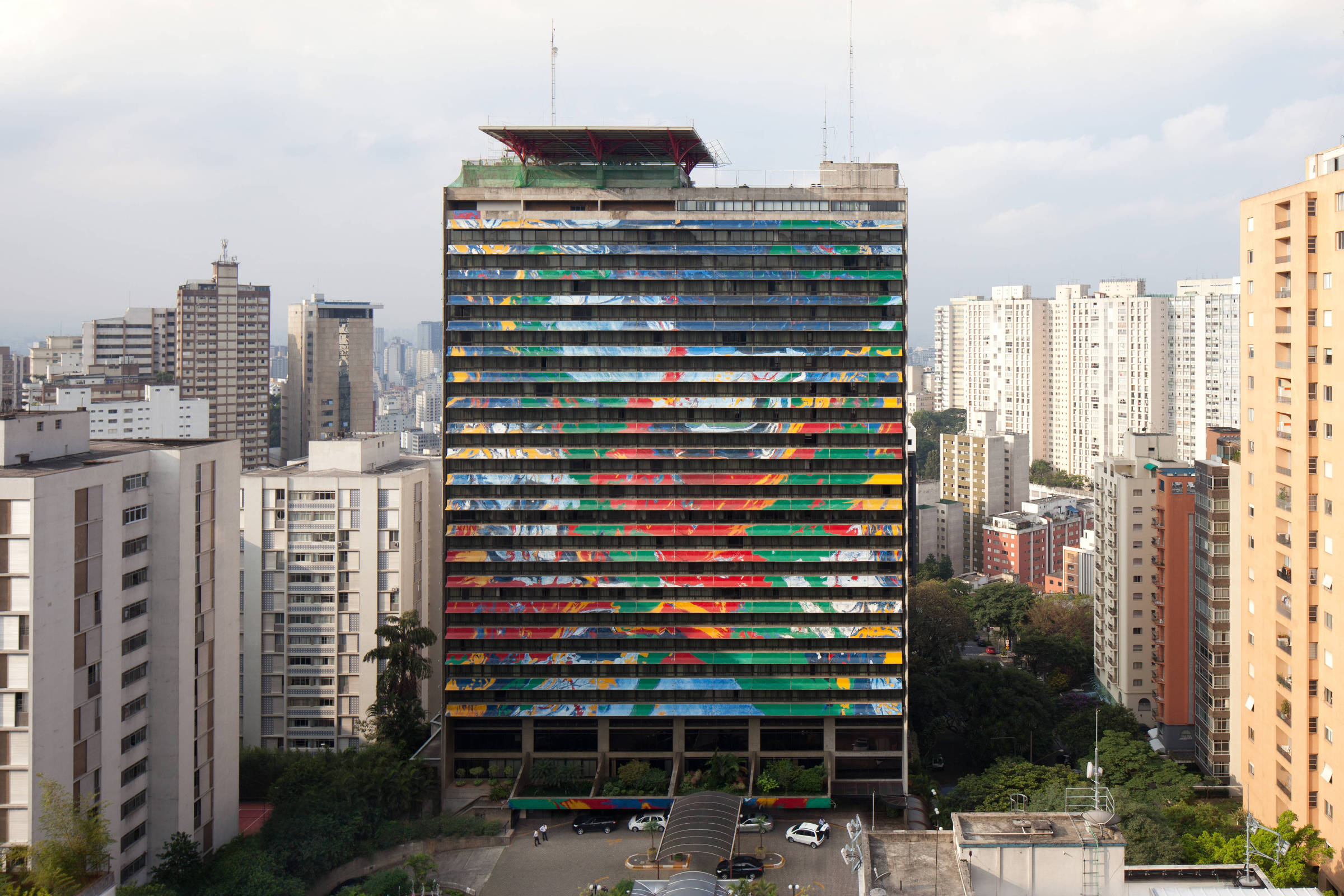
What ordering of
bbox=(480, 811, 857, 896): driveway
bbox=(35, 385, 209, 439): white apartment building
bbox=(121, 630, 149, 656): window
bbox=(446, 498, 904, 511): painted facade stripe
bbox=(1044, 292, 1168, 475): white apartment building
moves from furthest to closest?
bbox=(1044, 292, 1168, 475): white apartment building, bbox=(35, 385, 209, 439): white apartment building, bbox=(446, 498, 904, 511): painted facade stripe, bbox=(480, 811, 857, 896): driveway, bbox=(121, 630, 149, 656): window

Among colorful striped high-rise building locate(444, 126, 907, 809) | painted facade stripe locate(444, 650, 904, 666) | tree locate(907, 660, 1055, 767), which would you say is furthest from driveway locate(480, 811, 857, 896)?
tree locate(907, 660, 1055, 767)

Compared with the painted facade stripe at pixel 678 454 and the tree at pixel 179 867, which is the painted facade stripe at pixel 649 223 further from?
the tree at pixel 179 867

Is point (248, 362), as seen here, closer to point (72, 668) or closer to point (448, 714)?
point (448, 714)

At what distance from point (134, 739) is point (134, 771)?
4.60 ft

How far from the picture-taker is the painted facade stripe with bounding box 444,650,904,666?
66438 mm

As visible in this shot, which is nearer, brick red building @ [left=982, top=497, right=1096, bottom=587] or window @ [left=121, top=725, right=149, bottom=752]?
window @ [left=121, top=725, right=149, bottom=752]

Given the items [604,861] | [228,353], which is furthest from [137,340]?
[604,861]

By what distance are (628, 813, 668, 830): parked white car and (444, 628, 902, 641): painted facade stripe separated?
1034 centimetres

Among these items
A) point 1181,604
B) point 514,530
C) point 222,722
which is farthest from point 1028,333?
point 222,722

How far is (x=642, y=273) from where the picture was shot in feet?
220

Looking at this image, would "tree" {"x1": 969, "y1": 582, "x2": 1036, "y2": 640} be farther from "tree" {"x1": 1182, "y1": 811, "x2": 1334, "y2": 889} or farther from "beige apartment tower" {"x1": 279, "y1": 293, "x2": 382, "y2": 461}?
"beige apartment tower" {"x1": 279, "y1": 293, "x2": 382, "y2": 461}

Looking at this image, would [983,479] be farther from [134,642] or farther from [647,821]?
[134,642]

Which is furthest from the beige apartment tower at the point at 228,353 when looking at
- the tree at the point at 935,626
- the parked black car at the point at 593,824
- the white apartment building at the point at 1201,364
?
the white apartment building at the point at 1201,364

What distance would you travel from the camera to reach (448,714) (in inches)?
2623
